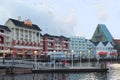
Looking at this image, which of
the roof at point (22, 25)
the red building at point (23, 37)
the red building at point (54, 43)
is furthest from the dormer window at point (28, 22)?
the red building at point (54, 43)

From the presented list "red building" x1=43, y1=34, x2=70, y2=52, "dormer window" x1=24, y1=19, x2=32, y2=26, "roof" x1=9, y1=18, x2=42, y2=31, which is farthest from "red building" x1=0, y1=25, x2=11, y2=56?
"red building" x1=43, y1=34, x2=70, y2=52

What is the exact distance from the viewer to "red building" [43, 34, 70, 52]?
511 ft

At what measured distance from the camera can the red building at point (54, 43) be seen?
156 meters

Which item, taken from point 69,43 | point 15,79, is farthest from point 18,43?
point 15,79

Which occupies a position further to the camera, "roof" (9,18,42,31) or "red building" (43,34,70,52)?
"red building" (43,34,70,52)

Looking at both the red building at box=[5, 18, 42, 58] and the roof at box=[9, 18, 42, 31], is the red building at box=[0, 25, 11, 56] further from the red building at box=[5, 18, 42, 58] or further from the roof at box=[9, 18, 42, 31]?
the roof at box=[9, 18, 42, 31]

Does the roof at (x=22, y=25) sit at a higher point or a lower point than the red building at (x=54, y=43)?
higher

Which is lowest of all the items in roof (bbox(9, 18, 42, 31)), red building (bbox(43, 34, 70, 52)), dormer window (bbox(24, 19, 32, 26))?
red building (bbox(43, 34, 70, 52))

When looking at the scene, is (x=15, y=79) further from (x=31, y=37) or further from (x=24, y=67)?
(x=31, y=37)

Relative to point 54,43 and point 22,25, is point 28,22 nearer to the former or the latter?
point 22,25

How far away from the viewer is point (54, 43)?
6398 inches

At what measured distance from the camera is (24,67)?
6794 centimetres

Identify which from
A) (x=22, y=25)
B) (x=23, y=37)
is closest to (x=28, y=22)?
(x=22, y=25)

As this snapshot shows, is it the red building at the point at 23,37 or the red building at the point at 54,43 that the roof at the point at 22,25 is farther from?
the red building at the point at 54,43
